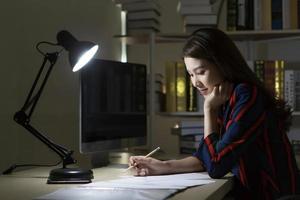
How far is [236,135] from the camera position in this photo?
160cm

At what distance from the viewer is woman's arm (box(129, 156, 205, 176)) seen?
1728mm

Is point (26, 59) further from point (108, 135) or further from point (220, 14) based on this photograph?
point (220, 14)

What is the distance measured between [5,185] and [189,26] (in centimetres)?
166

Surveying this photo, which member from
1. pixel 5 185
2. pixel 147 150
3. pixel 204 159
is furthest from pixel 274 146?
pixel 147 150

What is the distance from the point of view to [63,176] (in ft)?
5.17

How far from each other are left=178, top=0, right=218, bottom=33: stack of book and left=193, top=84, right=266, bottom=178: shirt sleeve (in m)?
1.27

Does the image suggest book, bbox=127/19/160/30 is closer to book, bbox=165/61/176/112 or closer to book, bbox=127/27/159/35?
book, bbox=127/27/159/35

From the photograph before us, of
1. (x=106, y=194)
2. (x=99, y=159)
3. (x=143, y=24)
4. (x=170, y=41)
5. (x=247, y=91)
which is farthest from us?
(x=170, y=41)

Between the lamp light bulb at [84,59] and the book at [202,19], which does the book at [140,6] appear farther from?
the lamp light bulb at [84,59]

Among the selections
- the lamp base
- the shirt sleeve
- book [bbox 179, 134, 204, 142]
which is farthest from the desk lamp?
book [bbox 179, 134, 204, 142]

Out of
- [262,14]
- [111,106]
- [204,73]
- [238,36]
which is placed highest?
A: [262,14]

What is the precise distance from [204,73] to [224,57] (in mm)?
86

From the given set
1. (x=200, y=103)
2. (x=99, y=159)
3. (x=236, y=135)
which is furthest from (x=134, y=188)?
(x=200, y=103)

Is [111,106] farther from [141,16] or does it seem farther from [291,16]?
[291,16]
